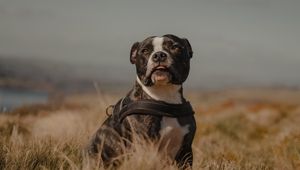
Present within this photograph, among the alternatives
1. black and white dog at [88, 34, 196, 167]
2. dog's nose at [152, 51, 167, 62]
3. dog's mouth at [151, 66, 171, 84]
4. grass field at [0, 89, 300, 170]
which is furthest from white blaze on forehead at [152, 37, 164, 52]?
grass field at [0, 89, 300, 170]

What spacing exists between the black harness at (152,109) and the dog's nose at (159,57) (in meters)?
0.40

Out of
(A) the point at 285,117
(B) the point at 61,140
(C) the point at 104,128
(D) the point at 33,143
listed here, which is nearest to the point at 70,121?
(B) the point at 61,140

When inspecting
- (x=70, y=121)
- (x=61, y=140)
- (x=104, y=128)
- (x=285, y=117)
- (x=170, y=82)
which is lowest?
(x=285, y=117)

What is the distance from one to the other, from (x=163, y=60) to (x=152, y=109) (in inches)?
19.1

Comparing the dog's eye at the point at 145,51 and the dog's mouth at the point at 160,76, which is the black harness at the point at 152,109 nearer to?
the dog's mouth at the point at 160,76

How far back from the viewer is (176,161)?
657 cm

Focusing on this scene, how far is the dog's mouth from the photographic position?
6.40 metres

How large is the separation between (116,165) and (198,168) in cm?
79

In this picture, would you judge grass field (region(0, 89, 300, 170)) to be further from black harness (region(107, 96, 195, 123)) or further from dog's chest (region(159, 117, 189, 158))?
black harness (region(107, 96, 195, 123))

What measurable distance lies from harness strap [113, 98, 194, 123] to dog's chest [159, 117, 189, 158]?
0.23 ft

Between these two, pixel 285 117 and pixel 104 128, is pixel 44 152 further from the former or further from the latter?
pixel 285 117

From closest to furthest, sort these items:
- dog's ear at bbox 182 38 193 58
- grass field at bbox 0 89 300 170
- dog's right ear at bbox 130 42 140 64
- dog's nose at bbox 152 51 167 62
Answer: dog's nose at bbox 152 51 167 62 → grass field at bbox 0 89 300 170 → dog's ear at bbox 182 38 193 58 → dog's right ear at bbox 130 42 140 64

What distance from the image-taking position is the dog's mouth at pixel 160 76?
252 inches

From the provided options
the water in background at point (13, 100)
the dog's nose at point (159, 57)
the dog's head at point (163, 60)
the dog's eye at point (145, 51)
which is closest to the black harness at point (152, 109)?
the dog's head at point (163, 60)
